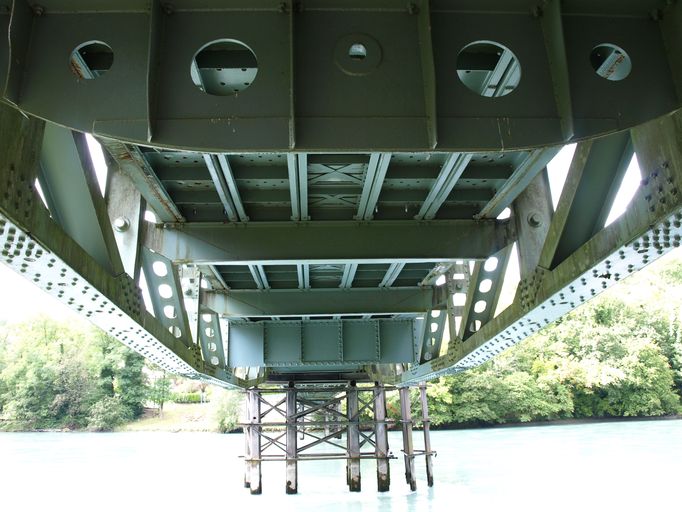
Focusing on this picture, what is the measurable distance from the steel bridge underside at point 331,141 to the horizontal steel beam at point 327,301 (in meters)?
4.48

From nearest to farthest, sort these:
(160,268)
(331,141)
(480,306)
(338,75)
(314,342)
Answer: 1. (331,141)
2. (338,75)
3. (160,268)
4. (480,306)
5. (314,342)

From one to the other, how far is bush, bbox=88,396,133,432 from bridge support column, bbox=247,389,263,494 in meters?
50.1

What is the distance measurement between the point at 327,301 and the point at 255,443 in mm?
11047

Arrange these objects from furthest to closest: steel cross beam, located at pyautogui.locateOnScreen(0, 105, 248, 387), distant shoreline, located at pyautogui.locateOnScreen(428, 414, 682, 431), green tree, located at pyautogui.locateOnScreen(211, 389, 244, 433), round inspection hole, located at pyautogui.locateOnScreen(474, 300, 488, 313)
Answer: green tree, located at pyautogui.locateOnScreen(211, 389, 244, 433), distant shoreline, located at pyautogui.locateOnScreen(428, 414, 682, 431), round inspection hole, located at pyautogui.locateOnScreen(474, 300, 488, 313), steel cross beam, located at pyautogui.locateOnScreen(0, 105, 248, 387)

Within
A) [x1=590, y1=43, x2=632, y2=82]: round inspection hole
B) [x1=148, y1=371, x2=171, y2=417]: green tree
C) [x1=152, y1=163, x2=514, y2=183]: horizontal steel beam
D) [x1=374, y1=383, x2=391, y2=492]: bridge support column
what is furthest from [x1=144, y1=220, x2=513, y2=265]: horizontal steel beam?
[x1=148, y1=371, x2=171, y2=417]: green tree

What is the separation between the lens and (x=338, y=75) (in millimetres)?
3670

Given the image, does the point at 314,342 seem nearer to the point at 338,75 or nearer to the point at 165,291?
the point at 165,291

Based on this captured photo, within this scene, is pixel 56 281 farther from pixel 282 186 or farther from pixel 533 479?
pixel 533 479

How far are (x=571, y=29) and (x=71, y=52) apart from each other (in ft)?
9.87

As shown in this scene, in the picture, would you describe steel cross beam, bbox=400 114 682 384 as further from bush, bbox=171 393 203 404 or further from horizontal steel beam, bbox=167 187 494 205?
bush, bbox=171 393 203 404

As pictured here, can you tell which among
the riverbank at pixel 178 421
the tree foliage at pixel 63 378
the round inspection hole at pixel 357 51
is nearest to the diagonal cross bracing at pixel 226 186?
the round inspection hole at pixel 357 51

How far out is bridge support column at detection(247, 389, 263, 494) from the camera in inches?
851

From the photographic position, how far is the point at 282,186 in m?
7.62

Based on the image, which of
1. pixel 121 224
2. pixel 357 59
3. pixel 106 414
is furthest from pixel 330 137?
pixel 106 414
